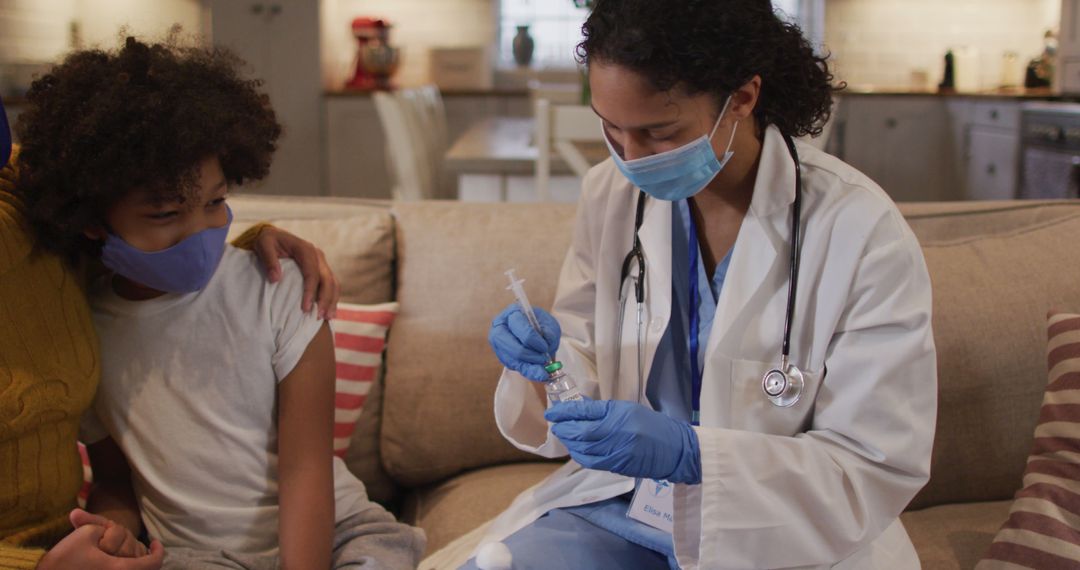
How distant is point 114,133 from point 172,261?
157mm

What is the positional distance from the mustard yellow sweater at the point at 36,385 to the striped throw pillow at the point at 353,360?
1.56ft

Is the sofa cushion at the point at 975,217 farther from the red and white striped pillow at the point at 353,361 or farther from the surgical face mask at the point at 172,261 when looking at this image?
the surgical face mask at the point at 172,261

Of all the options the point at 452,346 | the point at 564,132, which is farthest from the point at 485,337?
the point at 564,132

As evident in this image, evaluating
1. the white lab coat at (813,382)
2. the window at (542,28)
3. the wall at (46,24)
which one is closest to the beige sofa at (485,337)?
the white lab coat at (813,382)

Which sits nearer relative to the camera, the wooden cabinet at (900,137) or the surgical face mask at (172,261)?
the surgical face mask at (172,261)

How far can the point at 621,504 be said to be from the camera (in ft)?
4.51

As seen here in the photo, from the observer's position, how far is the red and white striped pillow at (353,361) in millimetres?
1679

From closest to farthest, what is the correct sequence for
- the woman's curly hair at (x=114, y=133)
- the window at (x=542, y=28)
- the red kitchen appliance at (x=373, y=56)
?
the woman's curly hair at (x=114, y=133) → the red kitchen appliance at (x=373, y=56) → the window at (x=542, y=28)

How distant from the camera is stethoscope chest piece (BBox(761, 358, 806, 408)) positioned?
1.19 metres

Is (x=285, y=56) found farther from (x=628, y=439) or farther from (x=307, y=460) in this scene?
(x=628, y=439)

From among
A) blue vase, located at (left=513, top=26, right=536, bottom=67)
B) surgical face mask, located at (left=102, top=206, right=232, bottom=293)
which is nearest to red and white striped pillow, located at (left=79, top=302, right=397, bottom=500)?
surgical face mask, located at (left=102, top=206, right=232, bottom=293)

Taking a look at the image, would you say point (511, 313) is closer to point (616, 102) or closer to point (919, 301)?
point (616, 102)

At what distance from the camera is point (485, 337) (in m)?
1.77

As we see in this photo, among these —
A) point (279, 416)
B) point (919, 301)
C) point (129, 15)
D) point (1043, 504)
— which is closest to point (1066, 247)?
point (1043, 504)
